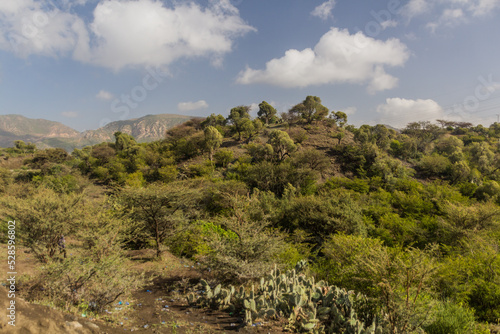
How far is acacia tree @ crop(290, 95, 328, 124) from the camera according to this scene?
5175 centimetres

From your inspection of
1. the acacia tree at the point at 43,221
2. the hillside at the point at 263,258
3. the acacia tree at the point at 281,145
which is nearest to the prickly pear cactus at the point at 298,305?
the hillside at the point at 263,258

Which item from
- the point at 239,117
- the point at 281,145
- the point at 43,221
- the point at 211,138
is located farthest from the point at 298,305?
the point at 239,117

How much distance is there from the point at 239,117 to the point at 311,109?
706 inches

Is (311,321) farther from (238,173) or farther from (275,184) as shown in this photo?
(238,173)

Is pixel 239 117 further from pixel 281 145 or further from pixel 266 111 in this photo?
pixel 281 145

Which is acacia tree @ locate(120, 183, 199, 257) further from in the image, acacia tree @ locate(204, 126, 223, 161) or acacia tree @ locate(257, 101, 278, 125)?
acacia tree @ locate(257, 101, 278, 125)

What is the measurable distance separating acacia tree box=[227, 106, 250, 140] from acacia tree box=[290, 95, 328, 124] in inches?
476

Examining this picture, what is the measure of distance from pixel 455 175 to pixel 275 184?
3101 cm

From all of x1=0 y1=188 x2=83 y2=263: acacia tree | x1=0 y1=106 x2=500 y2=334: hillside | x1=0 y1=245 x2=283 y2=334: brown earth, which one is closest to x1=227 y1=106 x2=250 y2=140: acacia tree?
x1=0 y1=106 x2=500 y2=334: hillside

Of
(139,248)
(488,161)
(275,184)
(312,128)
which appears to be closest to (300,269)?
(139,248)

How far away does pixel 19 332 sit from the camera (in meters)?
3.58

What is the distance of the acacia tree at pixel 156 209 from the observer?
11.5 meters

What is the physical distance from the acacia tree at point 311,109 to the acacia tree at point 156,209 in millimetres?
45752

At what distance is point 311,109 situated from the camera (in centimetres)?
5275
